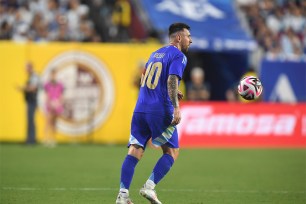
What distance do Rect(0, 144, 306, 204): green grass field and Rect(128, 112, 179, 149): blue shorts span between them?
0.99m

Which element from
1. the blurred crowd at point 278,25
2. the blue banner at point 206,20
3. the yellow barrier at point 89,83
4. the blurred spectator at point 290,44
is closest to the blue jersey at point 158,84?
the yellow barrier at point 89,83

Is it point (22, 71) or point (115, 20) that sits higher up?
point (115, 20)

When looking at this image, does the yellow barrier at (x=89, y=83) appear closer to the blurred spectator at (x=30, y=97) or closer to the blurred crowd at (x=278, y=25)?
the blurred spectator at (x=30, y=97)

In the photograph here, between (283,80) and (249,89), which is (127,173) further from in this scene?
(283,80)

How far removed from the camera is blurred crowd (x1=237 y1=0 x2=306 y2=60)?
84.3 feet

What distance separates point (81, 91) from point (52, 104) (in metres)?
1.12

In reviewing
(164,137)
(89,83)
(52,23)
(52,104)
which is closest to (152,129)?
(164,137)

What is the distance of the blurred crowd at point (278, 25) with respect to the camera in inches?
1012

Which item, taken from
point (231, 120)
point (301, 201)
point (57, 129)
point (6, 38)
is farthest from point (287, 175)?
point (6, 38)

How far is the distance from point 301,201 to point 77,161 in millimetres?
7169

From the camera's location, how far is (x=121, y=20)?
81.2 ft

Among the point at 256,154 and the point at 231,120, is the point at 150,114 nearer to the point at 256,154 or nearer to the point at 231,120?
the point at 256,154

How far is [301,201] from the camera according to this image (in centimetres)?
1065

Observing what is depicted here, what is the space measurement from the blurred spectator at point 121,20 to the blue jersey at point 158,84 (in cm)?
1471
